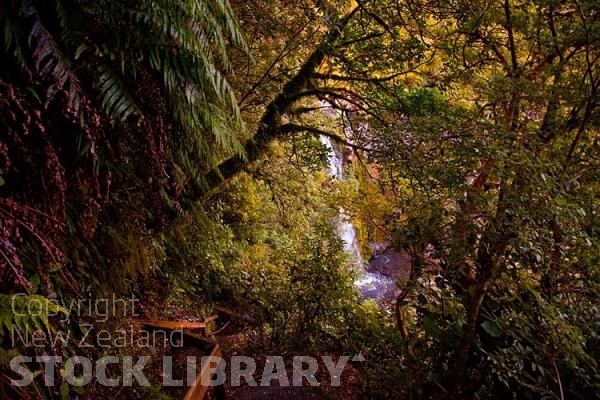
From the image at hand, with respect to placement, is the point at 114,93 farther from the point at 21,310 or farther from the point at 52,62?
the point at 21,310

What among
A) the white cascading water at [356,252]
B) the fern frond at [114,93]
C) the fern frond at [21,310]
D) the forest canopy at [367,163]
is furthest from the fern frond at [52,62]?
the white cascading water at [356,252]

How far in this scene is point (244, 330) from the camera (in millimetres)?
6977

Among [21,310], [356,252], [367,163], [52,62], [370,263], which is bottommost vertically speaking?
[21,310]

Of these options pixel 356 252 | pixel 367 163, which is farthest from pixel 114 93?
pixel 356 252

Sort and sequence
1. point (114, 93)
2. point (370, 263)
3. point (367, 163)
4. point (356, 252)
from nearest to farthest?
point (114, 93), point (367, 163), point (356, 252), point (370, 263)

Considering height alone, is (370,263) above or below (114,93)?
above

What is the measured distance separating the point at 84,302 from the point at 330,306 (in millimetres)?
3839

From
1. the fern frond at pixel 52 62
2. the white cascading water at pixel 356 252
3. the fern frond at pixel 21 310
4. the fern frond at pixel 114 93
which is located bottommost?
the fern frond at pixel 21 310

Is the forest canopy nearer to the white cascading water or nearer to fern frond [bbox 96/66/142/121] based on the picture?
fern frond [bbox 96/66/142/121]

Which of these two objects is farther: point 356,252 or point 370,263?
point 370,263

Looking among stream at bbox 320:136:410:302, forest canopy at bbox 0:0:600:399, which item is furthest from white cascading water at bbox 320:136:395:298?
forest canopy at bbox 0:0:600:399

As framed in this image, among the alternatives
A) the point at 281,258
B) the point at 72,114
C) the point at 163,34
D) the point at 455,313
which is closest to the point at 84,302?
the point at 72,114

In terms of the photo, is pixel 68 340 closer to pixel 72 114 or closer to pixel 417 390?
pixel 72 114

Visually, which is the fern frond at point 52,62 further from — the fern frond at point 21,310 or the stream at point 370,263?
the stream at point 370,263
